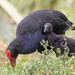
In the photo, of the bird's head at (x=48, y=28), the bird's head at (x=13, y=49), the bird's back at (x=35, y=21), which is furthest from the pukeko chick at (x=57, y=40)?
the bird's head at (x=13, y=49)

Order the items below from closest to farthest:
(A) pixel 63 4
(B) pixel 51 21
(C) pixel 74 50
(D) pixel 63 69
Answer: (D) pixel 63 69, (C) pixel 74 50, (B) pixel 51 21, (A) pixel 63 4

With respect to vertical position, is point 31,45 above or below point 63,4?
below

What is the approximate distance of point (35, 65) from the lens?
3260mm

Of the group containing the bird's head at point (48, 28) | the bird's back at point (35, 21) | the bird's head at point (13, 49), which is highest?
the bird's back at point (35, 21)

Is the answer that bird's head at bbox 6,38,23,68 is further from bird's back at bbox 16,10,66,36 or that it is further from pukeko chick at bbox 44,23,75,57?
pukeko chick at bbox 44,23,75,57

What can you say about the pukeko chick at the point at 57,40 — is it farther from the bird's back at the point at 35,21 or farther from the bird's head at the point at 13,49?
the bird's head at the point at 13,49

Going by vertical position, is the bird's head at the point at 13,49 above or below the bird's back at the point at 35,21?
below

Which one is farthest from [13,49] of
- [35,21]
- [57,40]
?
[57,40]

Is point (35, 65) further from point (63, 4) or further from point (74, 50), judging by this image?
point (63, 4)

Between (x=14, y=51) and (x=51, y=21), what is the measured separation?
3.70 feet

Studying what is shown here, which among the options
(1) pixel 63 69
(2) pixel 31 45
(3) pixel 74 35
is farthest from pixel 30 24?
(3) pixel 74 35

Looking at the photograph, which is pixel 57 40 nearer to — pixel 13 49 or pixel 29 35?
pixel 29 35

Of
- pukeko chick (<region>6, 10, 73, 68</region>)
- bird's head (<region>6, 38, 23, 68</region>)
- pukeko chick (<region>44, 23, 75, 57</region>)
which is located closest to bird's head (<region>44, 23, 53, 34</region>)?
pukeko chick (<region>44, 23, 75, 57</region>)

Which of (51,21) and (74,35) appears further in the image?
(74,35)
